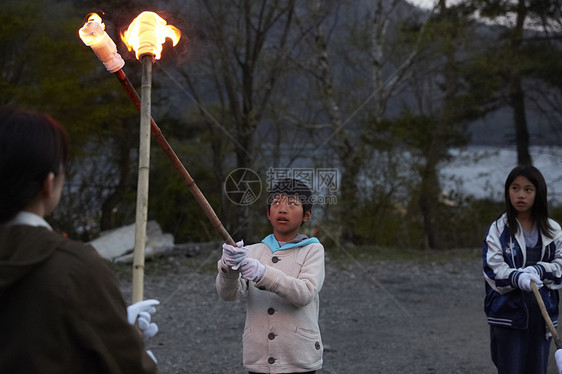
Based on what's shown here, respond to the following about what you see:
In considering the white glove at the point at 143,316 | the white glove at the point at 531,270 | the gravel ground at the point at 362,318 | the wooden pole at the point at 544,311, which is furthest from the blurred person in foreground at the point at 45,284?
the gravel ground at the point at 362,318

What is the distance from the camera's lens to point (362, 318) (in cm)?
702

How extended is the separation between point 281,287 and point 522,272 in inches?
51.7

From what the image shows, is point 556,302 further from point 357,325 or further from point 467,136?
point 467,136

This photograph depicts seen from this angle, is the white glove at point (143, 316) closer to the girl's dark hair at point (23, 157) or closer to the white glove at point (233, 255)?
the girl's dark hair at point (23, 157)

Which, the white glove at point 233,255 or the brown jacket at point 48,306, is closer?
the brown jacket at point 48,306

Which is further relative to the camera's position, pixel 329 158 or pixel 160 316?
pixel 329 158

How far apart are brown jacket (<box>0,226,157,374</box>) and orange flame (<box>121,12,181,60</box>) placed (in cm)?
103

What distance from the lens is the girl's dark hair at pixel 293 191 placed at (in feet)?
9.86

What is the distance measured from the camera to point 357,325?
6699mm

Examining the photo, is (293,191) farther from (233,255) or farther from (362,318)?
(362,318)

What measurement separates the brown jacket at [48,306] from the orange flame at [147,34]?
3.39 ft

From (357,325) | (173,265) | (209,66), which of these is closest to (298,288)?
(357,325)

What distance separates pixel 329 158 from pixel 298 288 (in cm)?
991

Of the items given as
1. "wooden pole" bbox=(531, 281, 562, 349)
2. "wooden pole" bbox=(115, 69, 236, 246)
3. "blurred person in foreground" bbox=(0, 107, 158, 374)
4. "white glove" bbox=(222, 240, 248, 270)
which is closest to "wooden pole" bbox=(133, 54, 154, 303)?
"wooden pole" bbox=(115, 69, 236, 246)
